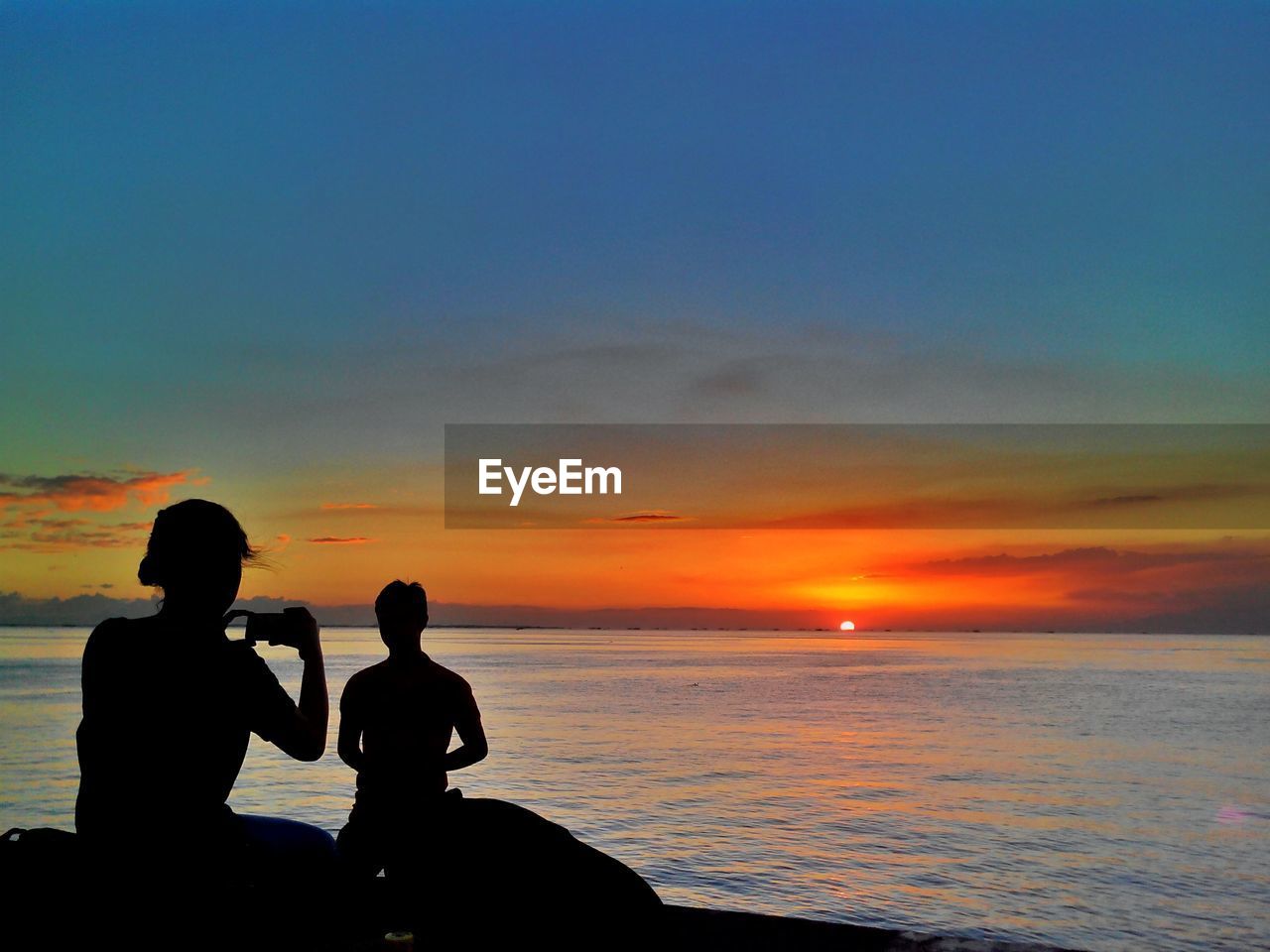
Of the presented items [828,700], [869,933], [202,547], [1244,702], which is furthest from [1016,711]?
[202,547]

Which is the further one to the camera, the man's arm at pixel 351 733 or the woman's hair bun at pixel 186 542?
the man's arm at pixel 351 733

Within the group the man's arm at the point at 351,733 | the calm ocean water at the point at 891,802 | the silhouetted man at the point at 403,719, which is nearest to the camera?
the silhouetted man at the point at 403,719

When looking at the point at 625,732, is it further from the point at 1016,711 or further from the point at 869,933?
the point at 869,933

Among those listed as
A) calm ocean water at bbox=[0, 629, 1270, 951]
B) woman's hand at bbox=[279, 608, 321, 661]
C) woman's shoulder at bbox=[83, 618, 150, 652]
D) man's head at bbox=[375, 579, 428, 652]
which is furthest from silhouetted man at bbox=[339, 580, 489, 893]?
calm ocean water at bbox=[0, 629, 1270, 951]

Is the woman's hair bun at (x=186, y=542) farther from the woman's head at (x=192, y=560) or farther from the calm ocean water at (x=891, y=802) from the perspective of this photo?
the calm ocean water at (x=891, y=802)

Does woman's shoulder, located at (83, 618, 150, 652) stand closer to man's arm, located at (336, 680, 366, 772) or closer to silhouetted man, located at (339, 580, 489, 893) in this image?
silhouetted man, located at (339, 580, 489, 893)

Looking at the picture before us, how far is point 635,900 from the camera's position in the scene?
6.25 feet

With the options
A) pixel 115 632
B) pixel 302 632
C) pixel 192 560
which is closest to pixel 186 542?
pixel 192 560

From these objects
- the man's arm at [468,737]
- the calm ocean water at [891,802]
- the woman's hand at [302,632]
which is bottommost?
the calm ocean water at [891,802]

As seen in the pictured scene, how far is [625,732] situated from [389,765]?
19208 mm

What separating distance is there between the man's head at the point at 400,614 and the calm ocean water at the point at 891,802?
16.6 feet

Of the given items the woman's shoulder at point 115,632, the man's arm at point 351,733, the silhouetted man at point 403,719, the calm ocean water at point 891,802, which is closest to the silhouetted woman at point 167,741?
the woman's shoulder at point 115,632

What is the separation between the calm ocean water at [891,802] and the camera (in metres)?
9.45

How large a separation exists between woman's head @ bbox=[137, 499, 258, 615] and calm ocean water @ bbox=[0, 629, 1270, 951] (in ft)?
24.1
